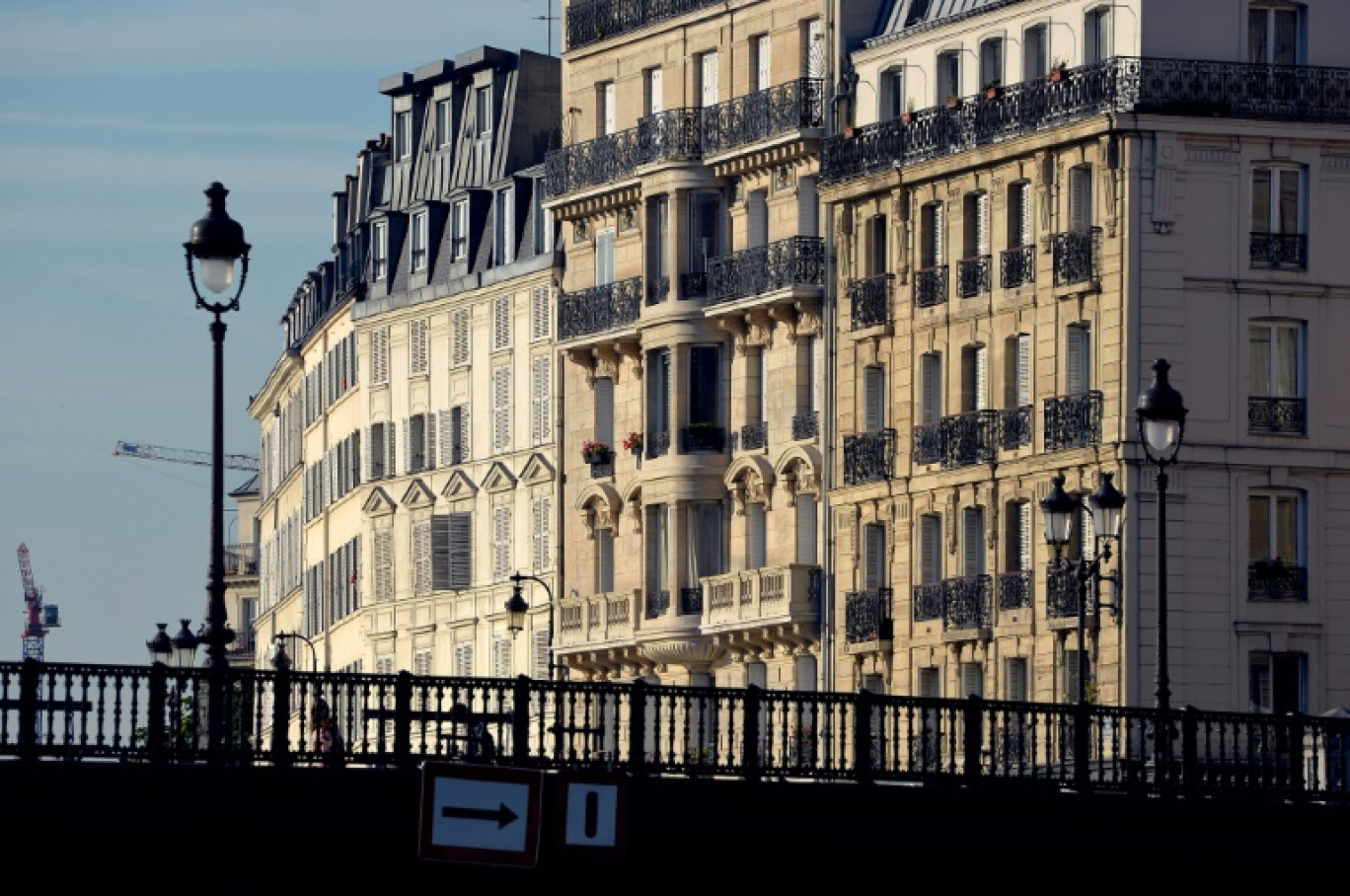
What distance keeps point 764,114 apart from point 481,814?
2070 inches

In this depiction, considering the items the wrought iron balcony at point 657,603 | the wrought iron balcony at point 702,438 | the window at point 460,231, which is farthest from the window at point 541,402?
the wrought iron balcony at point 702,438

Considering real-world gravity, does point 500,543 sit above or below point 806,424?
below

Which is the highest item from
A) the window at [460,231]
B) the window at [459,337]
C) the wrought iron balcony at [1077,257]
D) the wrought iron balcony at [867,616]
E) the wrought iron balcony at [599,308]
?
the window at [460,231]

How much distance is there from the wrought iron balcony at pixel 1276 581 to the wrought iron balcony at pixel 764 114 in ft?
49.8

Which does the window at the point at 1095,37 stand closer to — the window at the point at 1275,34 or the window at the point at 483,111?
the window at the point at 1275,34

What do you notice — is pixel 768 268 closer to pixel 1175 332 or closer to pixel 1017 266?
pixel 1017 266

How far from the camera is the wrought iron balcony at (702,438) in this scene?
118 meters

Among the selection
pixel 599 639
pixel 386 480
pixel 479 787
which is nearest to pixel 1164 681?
pixel 479 787

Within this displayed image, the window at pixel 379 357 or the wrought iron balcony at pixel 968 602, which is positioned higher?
the window at pixel 379 357

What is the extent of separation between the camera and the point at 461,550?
5325 inches

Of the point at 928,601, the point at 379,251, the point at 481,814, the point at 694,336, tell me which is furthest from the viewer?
the point at 379,251

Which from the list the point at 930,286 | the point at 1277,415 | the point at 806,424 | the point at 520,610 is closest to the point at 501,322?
the point at 806,424

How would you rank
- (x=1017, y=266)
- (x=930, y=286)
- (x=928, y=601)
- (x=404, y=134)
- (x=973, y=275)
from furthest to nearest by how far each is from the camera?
(x=404, y=134) → (x=928, y=601) → (x=930, y=286) → (x=973, y=275) → (x=1017, y=266)

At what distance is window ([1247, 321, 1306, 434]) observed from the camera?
104 metres
